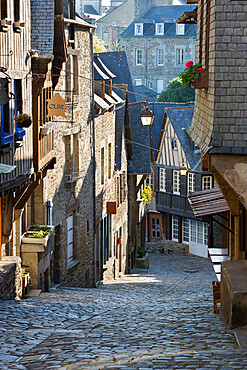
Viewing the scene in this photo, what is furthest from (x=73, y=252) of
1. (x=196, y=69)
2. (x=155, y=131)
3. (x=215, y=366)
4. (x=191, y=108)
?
(x=155, y=131)

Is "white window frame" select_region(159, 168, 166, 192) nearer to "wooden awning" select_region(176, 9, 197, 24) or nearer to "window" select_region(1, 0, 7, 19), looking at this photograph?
"wooden awning" select_region(176, 9, 197, 24)

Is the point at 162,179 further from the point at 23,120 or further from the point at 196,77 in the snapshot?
the point at 23,120

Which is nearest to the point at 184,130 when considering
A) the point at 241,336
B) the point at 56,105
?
the point at 56,105

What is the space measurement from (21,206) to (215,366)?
739 cm

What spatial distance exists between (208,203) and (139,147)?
12.9 m

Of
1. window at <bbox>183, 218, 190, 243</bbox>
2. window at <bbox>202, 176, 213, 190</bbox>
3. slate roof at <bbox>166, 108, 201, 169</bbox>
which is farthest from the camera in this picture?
window at <bbox>183, 218, 190, 243</bbox>

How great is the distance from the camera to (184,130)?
32.1 metres

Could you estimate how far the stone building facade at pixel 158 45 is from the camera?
6512 cm

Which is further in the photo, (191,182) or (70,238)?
(191,182)

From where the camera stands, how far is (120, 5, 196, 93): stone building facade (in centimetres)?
6512

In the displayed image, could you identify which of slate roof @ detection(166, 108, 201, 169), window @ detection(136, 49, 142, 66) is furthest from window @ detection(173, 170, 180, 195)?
window @ detection(136, 49, 142, 66)

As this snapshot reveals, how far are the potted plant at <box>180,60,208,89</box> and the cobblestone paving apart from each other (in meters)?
3.98

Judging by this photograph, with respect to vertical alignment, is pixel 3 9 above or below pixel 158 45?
below

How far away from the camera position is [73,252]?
18.1 meters
